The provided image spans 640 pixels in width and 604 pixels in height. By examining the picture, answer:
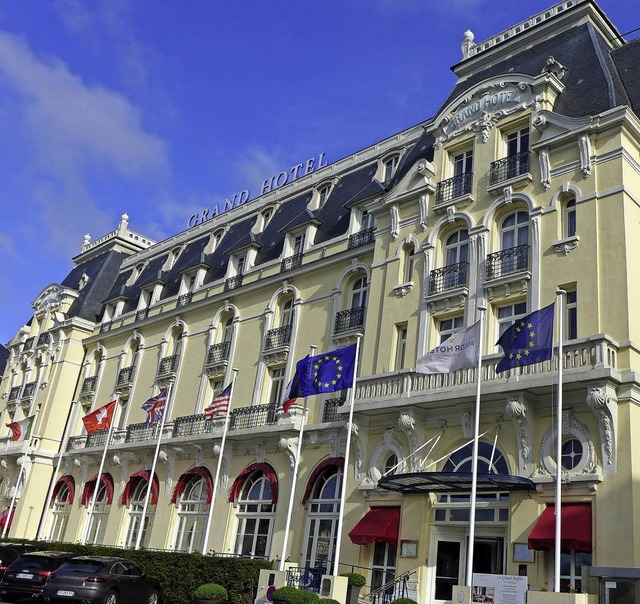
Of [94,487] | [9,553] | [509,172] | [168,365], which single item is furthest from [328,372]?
[94,487]

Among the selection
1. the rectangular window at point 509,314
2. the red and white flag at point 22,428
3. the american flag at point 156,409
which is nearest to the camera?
the rectangular window at point 509,314

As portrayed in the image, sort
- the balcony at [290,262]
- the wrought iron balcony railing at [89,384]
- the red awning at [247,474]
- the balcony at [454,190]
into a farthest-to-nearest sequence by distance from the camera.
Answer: the wrought iron balcony railing at [89,384]
the balcony at [290,262]
the red awning at [247,474]
the balcony at [454,190]

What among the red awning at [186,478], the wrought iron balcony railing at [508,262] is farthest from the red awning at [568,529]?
the red awning at [186,478]

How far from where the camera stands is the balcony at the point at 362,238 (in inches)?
1106

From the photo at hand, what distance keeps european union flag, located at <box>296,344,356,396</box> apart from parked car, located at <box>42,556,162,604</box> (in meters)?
7.13

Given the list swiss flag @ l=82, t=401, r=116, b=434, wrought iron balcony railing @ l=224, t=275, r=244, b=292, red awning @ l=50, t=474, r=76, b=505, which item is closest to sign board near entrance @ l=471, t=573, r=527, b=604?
wrought iron balcony railing @ l=224, t=275, r=244, b=292

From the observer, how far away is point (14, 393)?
4634 centimetres

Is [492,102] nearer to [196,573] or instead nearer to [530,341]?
[530,341]

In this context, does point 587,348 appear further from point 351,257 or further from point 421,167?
point 351,257

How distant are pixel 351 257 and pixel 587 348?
11.8 meters

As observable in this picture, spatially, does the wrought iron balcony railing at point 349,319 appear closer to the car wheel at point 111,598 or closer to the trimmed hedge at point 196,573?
the trimmed hedge at point 196,573

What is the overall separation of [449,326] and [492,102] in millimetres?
7833

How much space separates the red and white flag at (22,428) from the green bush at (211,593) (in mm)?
22971

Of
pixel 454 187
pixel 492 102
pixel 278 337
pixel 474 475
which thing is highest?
pixel 492 102
